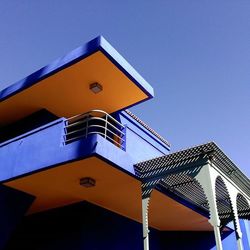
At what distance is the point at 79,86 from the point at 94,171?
3.37 meters

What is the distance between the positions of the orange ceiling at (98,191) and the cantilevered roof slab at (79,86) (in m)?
3.12

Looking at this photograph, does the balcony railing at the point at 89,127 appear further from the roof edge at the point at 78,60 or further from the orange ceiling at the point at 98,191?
the roof edge at the point at 78,60

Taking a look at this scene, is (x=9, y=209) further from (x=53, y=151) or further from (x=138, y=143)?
(x=138, y=143)

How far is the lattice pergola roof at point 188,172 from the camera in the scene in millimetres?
8094

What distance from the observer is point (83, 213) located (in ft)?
33.2

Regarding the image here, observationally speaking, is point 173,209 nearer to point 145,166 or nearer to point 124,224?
point 124,224

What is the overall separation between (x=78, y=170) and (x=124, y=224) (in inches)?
156

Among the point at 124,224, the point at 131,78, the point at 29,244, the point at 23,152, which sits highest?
the point at 131,78

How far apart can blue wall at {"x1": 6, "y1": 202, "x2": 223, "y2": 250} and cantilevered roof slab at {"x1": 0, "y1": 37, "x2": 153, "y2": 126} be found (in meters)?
3.56

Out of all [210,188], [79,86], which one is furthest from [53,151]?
[210,188]

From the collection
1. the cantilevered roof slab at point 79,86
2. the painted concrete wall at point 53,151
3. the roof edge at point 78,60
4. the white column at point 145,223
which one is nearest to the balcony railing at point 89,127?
the painted concrete wall at point 53,151

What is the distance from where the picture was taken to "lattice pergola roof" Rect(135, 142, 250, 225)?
809cm

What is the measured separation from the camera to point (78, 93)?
1115 centimetres

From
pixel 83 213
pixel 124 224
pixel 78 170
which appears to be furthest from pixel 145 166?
pixel 124 224
